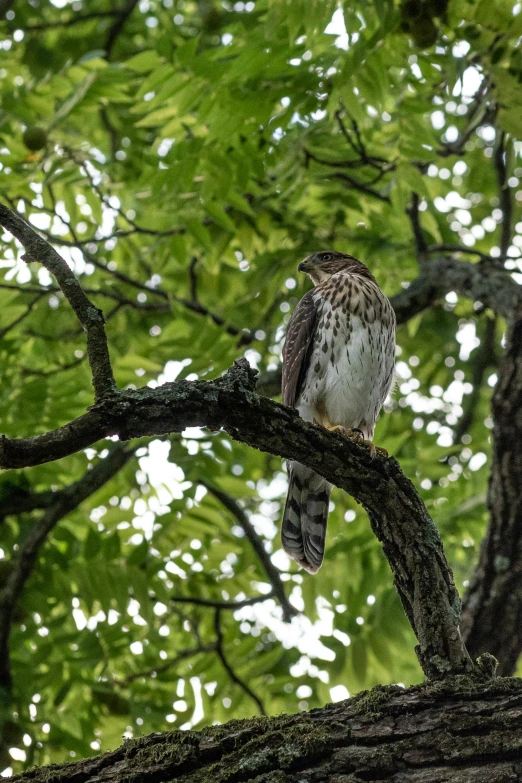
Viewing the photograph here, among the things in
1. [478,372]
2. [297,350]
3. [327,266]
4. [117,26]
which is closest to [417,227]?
[327,266]

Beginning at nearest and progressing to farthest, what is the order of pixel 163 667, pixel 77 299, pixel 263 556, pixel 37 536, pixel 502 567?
pixel 77 299
pixel 502 567
pixel 37 536
pixel 263 556
pixel 163 667

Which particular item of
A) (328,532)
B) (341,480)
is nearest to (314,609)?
(328,532)

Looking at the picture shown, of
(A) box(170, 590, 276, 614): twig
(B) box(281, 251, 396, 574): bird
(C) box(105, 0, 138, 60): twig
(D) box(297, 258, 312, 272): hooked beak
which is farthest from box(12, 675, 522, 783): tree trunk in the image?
(C) box(105, 0, 138, 60): twig

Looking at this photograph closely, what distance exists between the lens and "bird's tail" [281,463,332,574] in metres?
5.21

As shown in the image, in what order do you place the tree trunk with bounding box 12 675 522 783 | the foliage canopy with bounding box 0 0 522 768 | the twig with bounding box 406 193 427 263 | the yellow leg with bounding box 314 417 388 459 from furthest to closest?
the twig with bounding box 406 193 427 263 < the foliage canopy with bounding box 0 0 522 768 < the yellow leg with bounding box 314 417 388 459 < the tree trunk with bounding box 12 675 522 783

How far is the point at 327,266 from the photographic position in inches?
246

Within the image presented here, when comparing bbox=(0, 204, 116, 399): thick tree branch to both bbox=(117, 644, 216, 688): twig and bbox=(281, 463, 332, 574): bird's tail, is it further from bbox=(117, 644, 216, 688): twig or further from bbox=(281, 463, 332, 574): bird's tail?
bbox=(117, 644, 216, 688): twig

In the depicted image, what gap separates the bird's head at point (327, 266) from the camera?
20.3 ft

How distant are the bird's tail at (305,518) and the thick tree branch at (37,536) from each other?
1.09 m

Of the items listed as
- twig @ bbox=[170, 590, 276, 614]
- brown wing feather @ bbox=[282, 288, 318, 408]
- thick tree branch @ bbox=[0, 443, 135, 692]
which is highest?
brown wing feather @ bbox=[282, 288, 318, 408]

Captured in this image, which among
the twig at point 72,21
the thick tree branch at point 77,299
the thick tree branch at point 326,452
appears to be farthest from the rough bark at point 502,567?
the twig at point 72,21

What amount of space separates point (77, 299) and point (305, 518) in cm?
270

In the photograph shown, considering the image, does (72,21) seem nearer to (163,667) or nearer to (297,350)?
(297,350)

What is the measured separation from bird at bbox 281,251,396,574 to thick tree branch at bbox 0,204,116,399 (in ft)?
8.56
